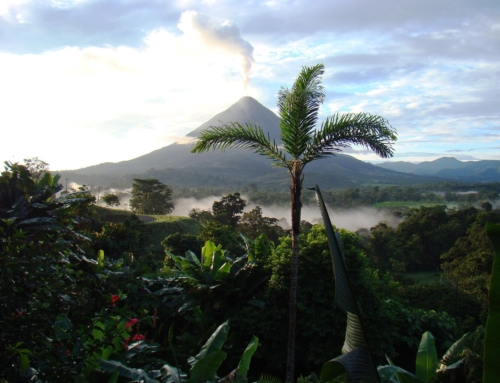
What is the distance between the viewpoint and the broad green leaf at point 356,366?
1141 mm

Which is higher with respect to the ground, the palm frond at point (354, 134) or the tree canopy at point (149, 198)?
the palm frond at point (354, 134)

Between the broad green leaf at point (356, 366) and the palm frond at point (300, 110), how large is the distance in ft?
15.5

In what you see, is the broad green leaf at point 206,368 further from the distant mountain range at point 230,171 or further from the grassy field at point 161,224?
the distant mountain range at point 230,171

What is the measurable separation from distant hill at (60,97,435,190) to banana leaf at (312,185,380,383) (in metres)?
105

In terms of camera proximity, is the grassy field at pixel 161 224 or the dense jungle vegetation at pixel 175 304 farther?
the grassy field at pixel 161 224

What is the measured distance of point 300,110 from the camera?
5.72 m

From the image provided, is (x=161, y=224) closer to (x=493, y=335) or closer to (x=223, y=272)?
(x=223, y=272)

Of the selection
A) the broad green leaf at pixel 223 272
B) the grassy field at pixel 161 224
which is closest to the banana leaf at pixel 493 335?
the broad green leaf at pixel 223 272

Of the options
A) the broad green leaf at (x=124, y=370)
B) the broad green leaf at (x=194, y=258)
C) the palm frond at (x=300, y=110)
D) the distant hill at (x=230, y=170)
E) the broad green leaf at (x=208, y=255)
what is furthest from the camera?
the distant hill at (x=230, y=170)

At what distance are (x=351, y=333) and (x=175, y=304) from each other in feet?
21.7

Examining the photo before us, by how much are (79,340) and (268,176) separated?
425ft

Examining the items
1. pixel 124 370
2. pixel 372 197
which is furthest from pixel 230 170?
pixel 124 370

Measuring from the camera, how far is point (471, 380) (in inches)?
106

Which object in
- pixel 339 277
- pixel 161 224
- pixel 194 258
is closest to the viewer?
pixel 339 277
